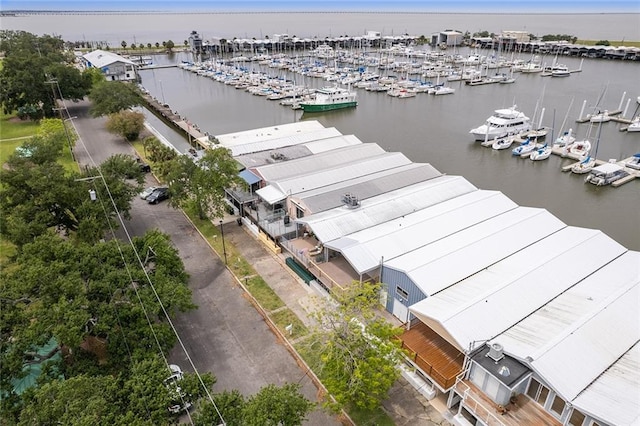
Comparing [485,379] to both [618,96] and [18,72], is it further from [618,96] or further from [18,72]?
[618,96]

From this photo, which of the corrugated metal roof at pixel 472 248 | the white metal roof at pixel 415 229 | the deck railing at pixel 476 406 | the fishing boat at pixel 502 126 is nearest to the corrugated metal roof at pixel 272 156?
the white metal roof at pixel 415 229

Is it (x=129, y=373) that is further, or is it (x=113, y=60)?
(x=113, y=60)

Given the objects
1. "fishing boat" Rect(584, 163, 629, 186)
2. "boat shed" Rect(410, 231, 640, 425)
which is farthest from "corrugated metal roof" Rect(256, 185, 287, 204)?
"fishing boat" Rect(584, 163, 629, 186)

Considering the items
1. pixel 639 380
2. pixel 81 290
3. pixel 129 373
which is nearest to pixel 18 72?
pixel 81 290

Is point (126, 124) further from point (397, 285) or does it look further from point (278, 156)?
point (397, 285)

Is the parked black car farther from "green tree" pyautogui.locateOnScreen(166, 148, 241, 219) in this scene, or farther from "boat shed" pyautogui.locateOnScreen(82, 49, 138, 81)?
"boat shed" pyautogui.locateOnScreen(82, 49, 138, 81)

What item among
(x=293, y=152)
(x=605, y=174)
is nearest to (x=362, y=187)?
(x=293, y=152)
